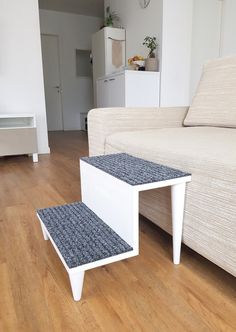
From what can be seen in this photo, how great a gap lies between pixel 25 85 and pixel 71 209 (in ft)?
7.67

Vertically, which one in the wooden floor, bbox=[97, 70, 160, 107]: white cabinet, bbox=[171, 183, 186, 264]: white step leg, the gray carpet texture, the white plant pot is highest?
the white plant pot

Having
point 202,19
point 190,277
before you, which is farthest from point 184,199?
point 202,19

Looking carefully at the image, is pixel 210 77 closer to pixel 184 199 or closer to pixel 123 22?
pixel 184 199

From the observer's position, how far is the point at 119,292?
32.9 inches

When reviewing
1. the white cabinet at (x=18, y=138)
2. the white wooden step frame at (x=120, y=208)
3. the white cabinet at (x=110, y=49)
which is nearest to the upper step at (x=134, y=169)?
the white wooden step frame at (x=120, y=208)

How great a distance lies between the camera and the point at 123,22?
393 cm

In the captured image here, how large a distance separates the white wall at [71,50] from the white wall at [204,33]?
3191 mm

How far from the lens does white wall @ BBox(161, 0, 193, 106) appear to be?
305 centimetres

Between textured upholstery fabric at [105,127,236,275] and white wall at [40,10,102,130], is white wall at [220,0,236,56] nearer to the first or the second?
textured upholstery fabric at [105,127,236,275]

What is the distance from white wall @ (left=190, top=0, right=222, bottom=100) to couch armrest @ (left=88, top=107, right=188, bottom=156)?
199 cm

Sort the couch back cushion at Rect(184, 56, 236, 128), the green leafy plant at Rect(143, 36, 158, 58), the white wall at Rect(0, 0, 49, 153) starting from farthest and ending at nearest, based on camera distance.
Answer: the green leafy plant at Rect(143, 36, 158, 58) → the white wall at Rect(0, 0, 49, 153) → the couch back cushion at Rect(184, 56, 236, 128)

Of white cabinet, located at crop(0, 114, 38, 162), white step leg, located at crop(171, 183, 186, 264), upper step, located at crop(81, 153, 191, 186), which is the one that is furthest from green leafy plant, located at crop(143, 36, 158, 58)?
white step leg, located at crop(171, 183, 186, 264)

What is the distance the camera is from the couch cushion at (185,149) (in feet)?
2.48

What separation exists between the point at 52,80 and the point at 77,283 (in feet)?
18.4
